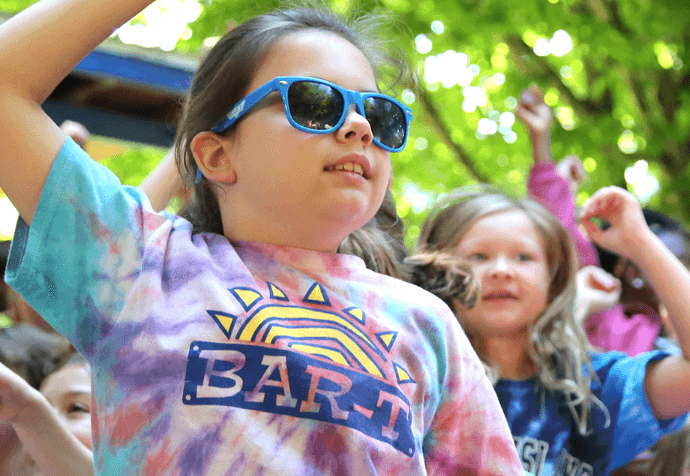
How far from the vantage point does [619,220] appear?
266 centimetres

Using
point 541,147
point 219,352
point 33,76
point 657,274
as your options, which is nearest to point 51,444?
point 219,352

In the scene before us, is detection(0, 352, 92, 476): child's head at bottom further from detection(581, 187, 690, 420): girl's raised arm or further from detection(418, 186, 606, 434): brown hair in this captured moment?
detection(581, 187, 690, 420): girl's raised arm

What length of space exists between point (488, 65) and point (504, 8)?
1317mm

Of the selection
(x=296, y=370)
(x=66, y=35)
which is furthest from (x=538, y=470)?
(x=66, y=35)

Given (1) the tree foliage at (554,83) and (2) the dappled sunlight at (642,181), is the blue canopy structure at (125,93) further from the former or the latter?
(2) the dappled sunlight at (642,181)

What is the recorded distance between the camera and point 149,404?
1.27 m

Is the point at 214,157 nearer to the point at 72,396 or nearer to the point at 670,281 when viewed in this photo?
the point at 72,396

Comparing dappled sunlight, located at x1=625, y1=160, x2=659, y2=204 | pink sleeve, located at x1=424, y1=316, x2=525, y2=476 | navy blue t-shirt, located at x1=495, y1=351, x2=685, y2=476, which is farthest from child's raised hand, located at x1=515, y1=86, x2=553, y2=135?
dappled sunlight, located at x1=625, y1=160, x2=659, y2=204

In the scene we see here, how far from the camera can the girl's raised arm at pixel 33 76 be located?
1.31 meters

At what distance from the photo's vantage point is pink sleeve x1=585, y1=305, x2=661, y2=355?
3.69 meters

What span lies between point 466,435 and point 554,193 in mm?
2576

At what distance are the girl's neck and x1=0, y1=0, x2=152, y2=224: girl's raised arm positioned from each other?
65.4 inches

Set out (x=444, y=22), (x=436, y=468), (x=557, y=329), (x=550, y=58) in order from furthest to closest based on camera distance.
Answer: (x=550, y=58) → (x=444, y=22) → (x=557, y=329) → (x=436, y=468)

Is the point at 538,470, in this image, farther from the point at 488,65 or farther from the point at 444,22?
the point at 488,65
